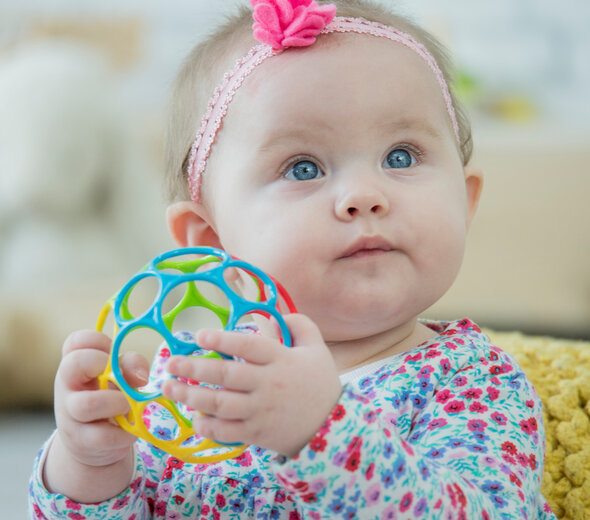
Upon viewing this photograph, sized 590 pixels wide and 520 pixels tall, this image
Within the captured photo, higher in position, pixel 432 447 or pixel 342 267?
pixel 342 267

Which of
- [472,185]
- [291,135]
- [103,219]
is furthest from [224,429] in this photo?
[103,219]

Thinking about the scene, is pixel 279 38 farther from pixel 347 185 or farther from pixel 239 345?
pixel 239 345

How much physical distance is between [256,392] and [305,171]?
1.03 feet

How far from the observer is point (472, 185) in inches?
40.0

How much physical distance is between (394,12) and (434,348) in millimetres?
413

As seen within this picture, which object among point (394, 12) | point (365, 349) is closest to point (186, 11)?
point (394, 12)

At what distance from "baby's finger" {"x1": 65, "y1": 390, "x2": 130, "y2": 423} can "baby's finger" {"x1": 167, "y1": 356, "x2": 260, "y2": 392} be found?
4.5 inches

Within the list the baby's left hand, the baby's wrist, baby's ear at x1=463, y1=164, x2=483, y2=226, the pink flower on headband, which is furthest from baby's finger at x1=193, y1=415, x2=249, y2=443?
baby's ear at x1=463, y1=164, x2=483, y2=226

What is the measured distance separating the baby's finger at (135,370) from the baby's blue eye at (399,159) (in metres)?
0.32

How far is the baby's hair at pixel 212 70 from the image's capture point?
36.3 inches

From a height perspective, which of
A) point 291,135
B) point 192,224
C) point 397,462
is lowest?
point 397,462

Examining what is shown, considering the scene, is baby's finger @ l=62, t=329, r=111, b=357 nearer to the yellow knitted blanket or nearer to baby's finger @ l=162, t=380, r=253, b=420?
baby's finger @ l=162, t=380, r=253, b=420

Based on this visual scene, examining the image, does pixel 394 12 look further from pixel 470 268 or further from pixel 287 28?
pixel 470 268

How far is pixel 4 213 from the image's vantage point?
2.25 meters
